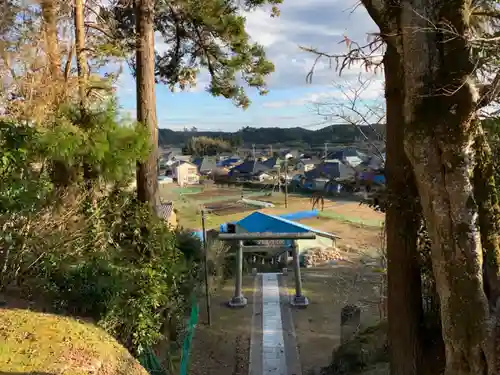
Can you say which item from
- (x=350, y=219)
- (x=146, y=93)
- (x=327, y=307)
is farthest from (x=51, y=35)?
(x=350, y=219)

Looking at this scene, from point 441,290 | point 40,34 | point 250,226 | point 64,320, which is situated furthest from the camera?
point 250,226

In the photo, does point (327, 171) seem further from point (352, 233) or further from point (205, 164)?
point (205, 164)

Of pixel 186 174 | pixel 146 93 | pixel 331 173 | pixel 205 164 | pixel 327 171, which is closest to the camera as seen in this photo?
pixel 331 173

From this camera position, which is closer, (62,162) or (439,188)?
(439,188)

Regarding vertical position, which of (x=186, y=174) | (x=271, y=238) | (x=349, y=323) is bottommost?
(x=349, y=323)

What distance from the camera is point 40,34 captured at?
5879mm

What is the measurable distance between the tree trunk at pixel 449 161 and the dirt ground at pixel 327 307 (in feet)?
16.1

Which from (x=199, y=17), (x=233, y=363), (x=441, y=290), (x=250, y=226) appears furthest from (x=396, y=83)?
(x=250, y=226)

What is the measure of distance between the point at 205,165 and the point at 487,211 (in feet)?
191

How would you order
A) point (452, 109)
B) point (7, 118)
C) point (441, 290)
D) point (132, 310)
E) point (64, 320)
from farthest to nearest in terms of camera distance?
point (132, 310) < point (7, 118) < point (64, 320) < point (441, 290) < point (452, 109)

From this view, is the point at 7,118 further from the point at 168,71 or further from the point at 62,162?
the point at 168,71

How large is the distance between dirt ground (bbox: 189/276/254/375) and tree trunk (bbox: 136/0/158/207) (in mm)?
3027

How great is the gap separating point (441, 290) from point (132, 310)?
3.82 metres

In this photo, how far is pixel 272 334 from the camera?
348 inches
